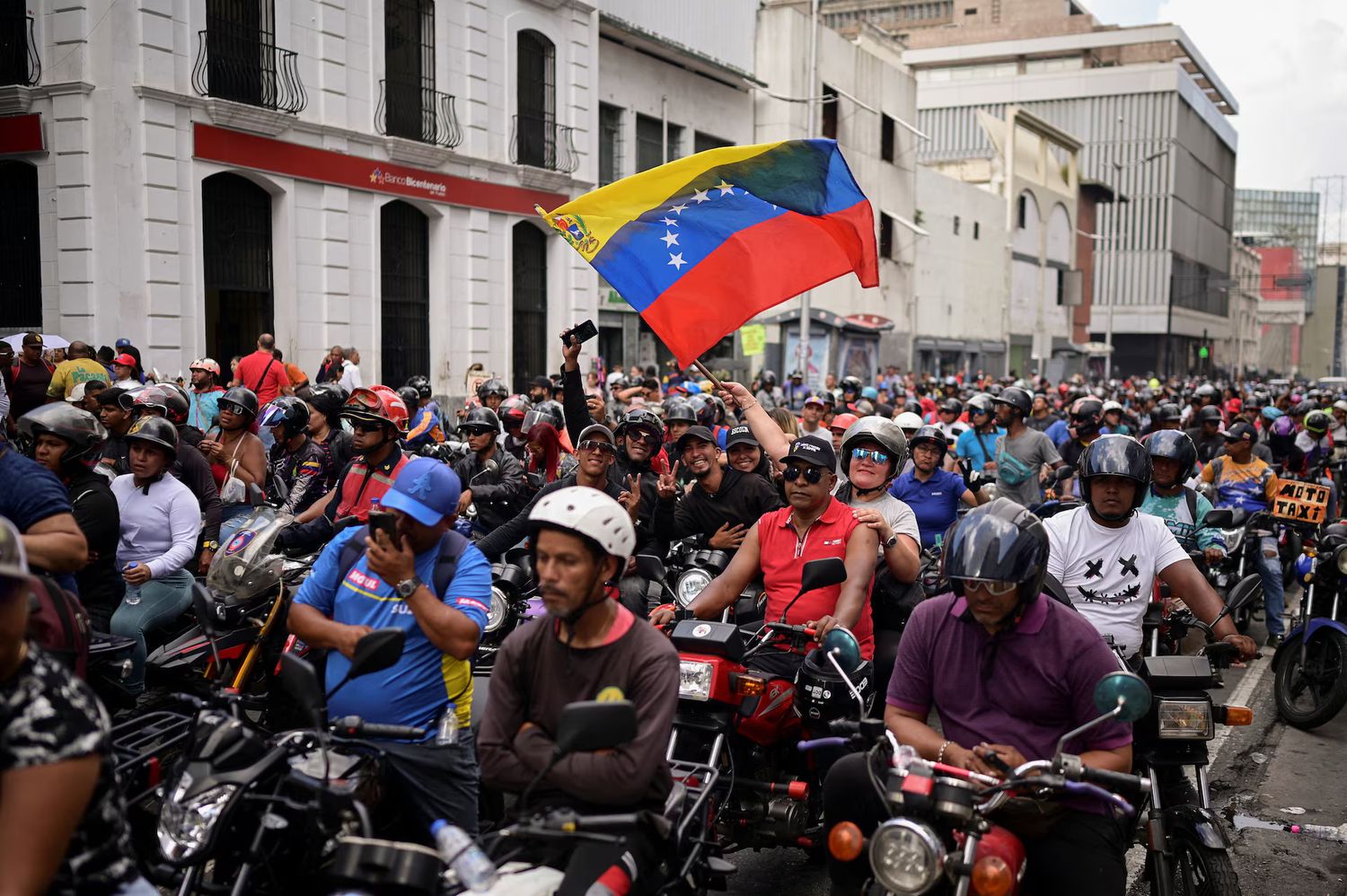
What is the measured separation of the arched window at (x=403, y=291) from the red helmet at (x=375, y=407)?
1469 cm

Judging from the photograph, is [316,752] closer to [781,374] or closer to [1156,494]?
[1156,494]

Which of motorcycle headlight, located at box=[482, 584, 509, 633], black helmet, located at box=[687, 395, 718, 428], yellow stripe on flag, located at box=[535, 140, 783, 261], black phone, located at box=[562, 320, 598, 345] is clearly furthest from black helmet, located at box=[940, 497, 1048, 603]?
black helmet, located at box=[687, 395, 718, 428]

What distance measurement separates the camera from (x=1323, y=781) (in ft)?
23.4

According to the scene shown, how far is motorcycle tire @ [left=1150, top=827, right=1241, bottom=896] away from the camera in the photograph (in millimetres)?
4523

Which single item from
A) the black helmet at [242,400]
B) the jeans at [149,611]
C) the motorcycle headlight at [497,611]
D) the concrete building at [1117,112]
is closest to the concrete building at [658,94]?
the black helmet at [242,400]

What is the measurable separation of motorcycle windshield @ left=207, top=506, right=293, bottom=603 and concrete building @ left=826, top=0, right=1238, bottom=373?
77658 millimetres

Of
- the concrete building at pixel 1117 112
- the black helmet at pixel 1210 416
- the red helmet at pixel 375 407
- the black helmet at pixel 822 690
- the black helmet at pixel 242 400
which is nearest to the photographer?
the black helmet at pixel 822 690

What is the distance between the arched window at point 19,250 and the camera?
57.7ft

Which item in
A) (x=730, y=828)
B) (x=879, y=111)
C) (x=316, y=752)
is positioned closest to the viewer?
(x=316, y=752)

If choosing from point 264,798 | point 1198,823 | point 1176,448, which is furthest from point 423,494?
point 1176,448

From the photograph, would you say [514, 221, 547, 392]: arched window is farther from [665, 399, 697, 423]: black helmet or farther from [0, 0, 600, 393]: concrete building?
[665, 399, 697, 423]: black helmet

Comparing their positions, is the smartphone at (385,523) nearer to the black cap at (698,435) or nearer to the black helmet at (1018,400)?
the black cap at (698,435)

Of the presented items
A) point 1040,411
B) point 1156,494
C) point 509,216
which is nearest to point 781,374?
point 509,216

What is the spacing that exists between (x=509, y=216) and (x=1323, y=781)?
66.3ft
